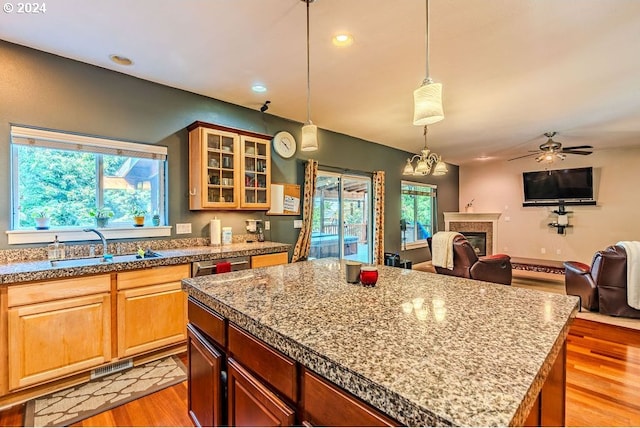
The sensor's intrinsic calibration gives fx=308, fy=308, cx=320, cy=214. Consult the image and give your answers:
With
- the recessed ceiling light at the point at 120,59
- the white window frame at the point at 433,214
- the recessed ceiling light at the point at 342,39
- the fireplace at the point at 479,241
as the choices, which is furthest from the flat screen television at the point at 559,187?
the recessed ceiling light at the point at 120,59

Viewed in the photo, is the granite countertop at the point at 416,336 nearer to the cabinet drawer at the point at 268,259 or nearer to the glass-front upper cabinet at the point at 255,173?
the cabinet drawer at the point at 268,259

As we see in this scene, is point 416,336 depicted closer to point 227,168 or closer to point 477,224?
point 227,168

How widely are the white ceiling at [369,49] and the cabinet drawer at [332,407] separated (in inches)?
85.1

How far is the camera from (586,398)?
2.20 m

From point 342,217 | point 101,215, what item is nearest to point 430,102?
point 101,215

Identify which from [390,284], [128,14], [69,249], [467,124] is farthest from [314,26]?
[467,124]

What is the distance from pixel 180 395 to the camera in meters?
A: 2.25

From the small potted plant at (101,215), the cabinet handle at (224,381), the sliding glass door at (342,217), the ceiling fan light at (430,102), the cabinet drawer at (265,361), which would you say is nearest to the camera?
the cabinet drawer at (265,361)

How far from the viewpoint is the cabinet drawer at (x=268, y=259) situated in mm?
3289

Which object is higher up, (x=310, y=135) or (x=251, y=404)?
(x=310, y=135)

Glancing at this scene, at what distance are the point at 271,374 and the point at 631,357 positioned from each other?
3.54 metres

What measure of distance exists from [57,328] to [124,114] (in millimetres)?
1970

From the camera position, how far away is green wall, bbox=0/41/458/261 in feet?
8.16

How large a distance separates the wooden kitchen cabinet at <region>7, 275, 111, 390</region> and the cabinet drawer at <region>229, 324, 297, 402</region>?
1.70 m
